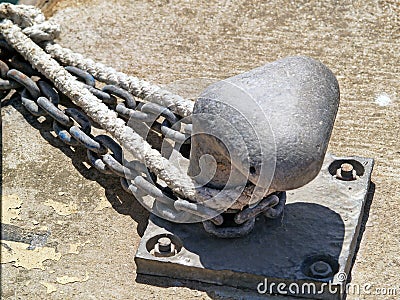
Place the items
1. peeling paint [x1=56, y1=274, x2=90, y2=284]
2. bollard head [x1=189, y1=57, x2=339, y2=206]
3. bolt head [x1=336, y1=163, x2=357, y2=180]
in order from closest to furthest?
bollard head [x1=189, y1=57, x2=339, y2=206]
peeling paint [x1=56, y1=274, x2=90, y2=284]
bolt head [x1=336, y1=163, x2=357, y2=180]

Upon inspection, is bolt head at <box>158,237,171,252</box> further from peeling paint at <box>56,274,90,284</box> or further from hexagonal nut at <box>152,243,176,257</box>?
peeling paint at <box>56,274,90,284</box>

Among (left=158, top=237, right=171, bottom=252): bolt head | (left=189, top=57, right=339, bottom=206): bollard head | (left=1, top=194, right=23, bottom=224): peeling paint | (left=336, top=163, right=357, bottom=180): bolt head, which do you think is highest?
(left=336, top=163, right=357, bottom=180): bolt head

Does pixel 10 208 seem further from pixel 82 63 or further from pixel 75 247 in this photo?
pixel 82 63

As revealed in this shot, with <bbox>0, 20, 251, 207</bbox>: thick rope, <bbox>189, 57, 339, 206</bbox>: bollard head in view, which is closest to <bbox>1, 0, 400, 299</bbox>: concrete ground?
<bbox>0, 20, 251, 207</bbox>: thick rope

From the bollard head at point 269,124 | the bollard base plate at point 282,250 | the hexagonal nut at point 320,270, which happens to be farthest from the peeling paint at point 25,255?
the hexagonal nut at point 320,270

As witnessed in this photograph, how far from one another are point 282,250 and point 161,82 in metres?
0.83

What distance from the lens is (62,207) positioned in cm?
226

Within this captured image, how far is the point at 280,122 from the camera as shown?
1.84 metres

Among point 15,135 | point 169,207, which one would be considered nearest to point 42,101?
point 15,135

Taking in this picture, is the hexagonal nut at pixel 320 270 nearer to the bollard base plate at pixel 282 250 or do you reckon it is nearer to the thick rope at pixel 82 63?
the bollard base plate at pixel 282 250

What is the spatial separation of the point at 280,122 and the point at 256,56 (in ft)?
3.12

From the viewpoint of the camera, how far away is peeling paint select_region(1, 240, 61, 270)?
6.89 feet

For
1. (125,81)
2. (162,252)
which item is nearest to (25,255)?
(162,252)

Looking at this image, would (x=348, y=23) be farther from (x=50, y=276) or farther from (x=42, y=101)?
(x=50, y=276)
